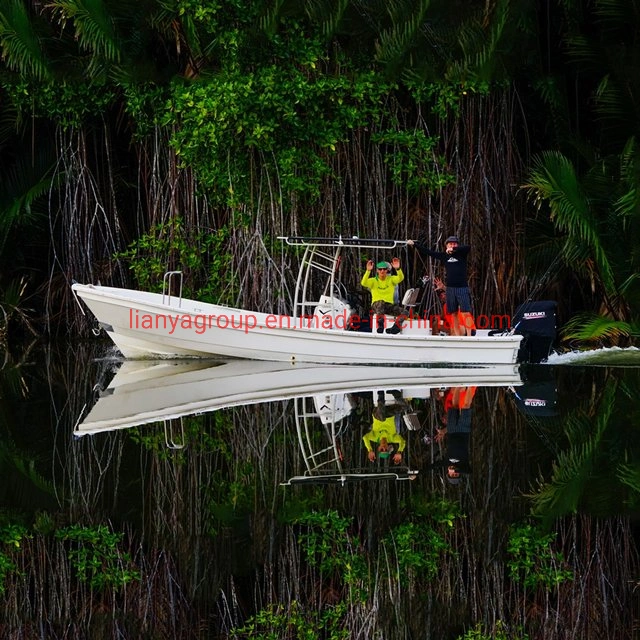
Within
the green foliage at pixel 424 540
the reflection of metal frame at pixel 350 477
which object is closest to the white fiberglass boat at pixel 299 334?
the reflection of metal frame at pixel 350 477

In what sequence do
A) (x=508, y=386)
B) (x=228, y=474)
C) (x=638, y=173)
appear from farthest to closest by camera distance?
(x=638, y=173) → (x=508, y=386) → (x=228, y=474)

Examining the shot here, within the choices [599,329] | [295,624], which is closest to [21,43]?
[599,329]

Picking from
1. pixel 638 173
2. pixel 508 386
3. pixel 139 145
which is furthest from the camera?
pixel 139 145

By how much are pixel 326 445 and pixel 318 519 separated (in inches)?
90.1

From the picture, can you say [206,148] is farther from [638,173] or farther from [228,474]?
[228,474]

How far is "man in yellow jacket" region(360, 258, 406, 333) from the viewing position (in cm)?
1599

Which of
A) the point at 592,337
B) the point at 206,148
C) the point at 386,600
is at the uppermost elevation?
the point at 206,148

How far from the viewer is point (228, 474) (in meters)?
9.63

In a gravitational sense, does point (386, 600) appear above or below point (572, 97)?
below

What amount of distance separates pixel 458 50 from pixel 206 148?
3.66 m

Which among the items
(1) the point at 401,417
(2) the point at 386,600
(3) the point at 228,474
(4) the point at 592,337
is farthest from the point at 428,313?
(2) the point at 386,600

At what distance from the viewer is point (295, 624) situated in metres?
6.62

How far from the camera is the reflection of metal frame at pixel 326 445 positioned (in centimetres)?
930

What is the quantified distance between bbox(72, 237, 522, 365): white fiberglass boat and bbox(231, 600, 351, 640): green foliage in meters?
9.09
